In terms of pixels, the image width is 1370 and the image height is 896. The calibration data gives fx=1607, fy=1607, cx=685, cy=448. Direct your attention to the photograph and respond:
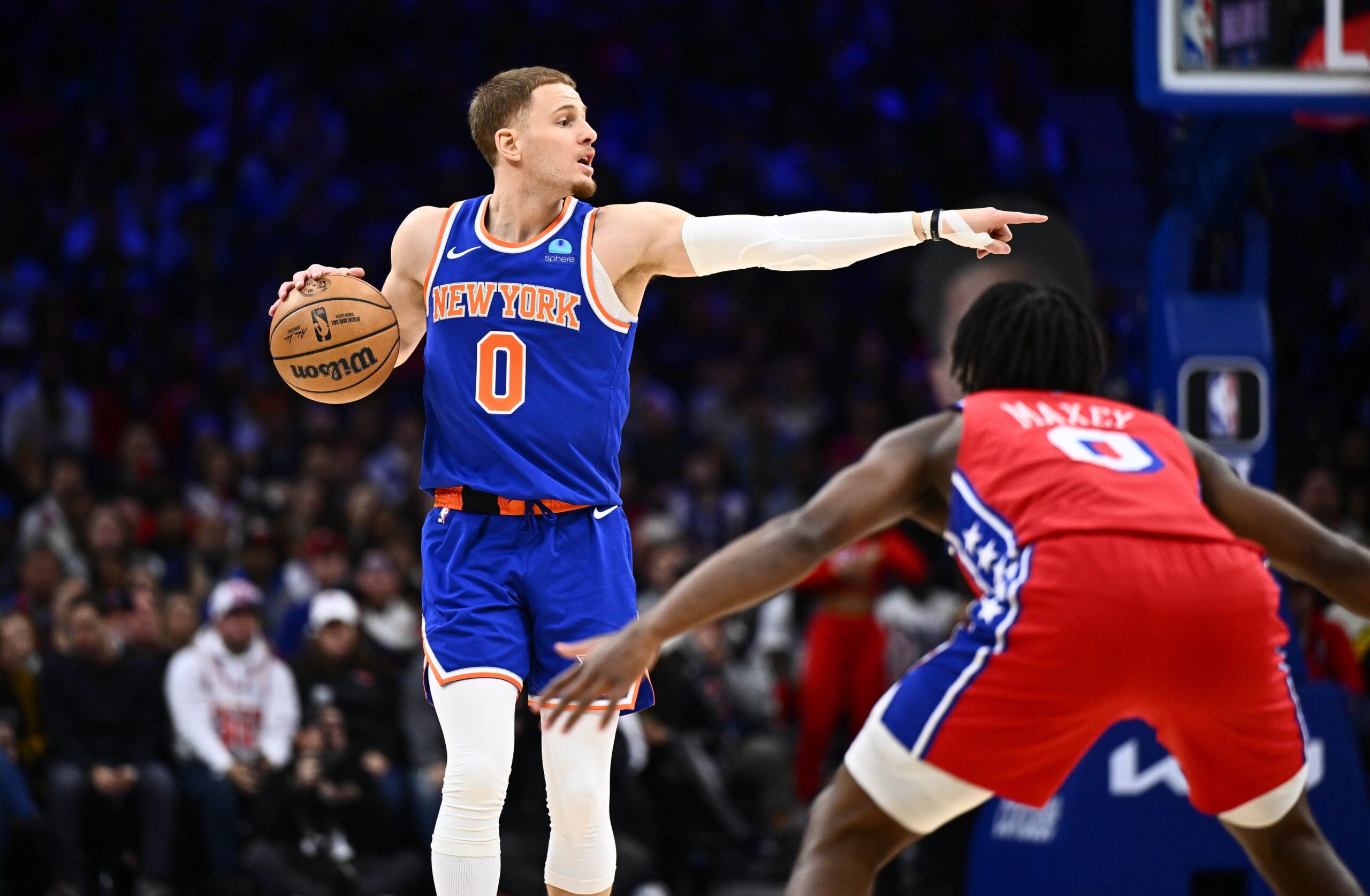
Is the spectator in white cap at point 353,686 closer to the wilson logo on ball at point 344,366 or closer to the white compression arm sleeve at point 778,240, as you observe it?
the wilson logo on ball at point 344,366

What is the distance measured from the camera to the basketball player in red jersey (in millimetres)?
3201

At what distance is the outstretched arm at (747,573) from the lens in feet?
10.8

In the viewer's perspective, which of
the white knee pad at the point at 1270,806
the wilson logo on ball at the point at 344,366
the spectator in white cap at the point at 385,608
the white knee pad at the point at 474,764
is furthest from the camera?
the spectator in white cap at the point at 385,608

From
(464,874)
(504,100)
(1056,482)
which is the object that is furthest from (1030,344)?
(464,874)

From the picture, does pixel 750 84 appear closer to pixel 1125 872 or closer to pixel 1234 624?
pixel 1125 872

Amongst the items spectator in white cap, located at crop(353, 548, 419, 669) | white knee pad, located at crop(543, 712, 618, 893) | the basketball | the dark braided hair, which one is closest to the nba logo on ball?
the basketball

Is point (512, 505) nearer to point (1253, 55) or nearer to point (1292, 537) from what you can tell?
point (1292, 537)

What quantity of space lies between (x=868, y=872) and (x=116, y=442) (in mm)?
10038

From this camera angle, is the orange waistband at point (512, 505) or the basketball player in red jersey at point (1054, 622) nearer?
the basketball player in red jersey at point (1054, 622)

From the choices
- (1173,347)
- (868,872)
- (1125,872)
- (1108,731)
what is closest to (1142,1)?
(1173,347)

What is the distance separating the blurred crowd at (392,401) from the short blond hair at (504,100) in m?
4.33

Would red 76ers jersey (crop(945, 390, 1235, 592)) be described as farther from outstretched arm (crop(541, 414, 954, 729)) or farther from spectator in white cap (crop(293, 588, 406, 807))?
spectator in white cap (crop(293, 588, 406, 807))

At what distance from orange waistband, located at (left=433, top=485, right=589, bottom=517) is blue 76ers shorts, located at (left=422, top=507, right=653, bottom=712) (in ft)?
0.05

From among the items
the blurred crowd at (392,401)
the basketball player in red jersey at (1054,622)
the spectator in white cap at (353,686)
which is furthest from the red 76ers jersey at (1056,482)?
the spectator in white cap at (353,686)
